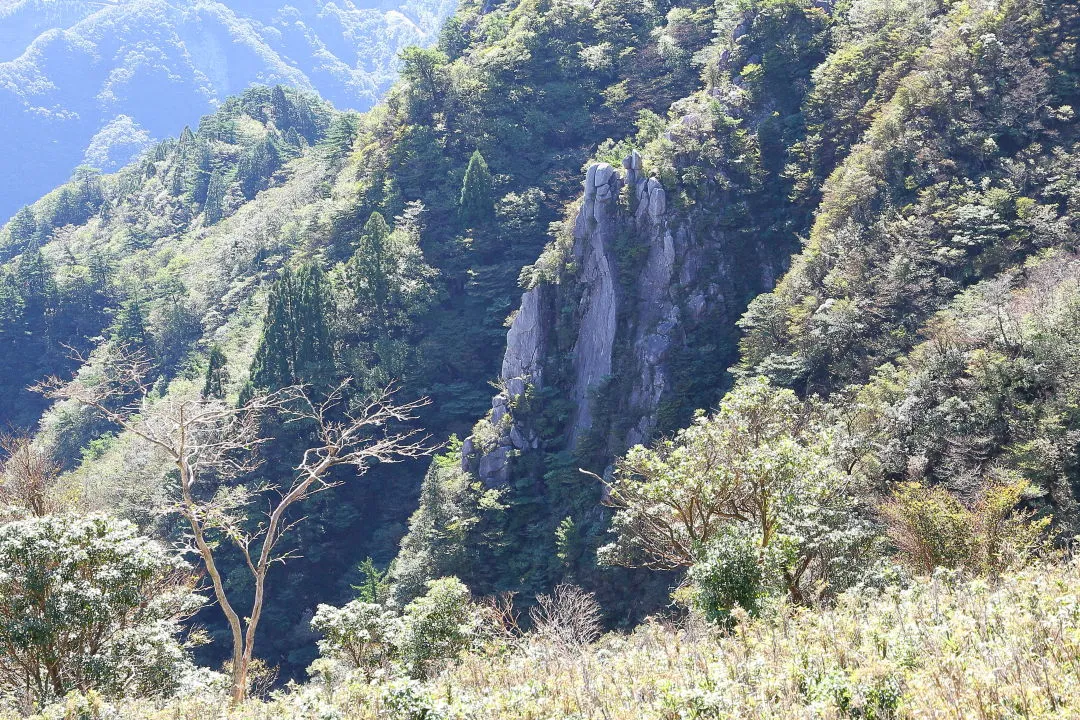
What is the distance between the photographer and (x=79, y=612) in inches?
454

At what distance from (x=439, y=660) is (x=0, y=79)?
23597cm

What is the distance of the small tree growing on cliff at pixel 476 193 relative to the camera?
156 feet

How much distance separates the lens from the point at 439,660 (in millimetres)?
14508

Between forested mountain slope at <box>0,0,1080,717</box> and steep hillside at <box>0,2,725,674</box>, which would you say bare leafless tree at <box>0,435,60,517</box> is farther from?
steep hillside at <box>0,2,725,674</box>

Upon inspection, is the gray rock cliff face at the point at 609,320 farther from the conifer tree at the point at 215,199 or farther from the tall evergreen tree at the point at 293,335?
the conifer tree at the point at 215,199

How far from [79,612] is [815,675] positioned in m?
9.90

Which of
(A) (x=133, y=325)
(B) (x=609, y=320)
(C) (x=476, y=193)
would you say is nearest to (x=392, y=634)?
(B) (x=609, y=320)

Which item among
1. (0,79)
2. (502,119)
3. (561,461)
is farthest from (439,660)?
(0,79)

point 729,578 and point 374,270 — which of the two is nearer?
point 729,578

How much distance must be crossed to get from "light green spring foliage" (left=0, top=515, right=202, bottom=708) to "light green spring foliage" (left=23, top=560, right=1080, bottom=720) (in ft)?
5.46

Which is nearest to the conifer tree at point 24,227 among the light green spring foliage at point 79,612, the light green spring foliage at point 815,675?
the light green spring foliage at point 79,612

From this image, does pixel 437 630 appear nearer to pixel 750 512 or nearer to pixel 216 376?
pixel 750 512

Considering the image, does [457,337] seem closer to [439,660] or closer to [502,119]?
[502,119]

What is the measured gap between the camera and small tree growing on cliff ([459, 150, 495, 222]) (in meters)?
47.4
